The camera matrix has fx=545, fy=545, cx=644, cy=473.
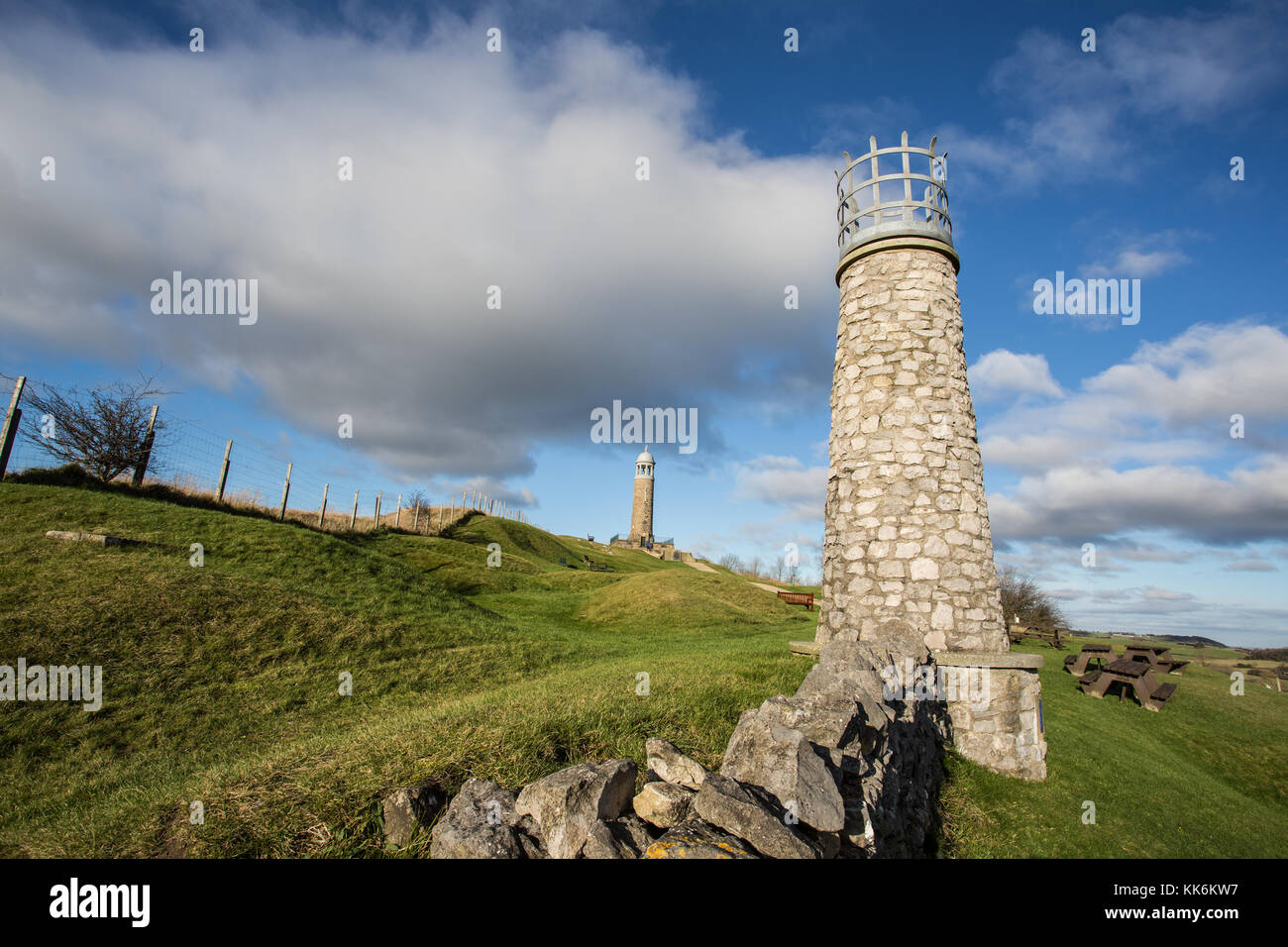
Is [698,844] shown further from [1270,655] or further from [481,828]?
[1270,655]

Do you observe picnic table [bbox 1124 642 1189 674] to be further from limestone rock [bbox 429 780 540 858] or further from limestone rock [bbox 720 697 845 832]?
limestone rock [bbox 429 780 540 858]

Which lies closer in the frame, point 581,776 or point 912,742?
point 581,776

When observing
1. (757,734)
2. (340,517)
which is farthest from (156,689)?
(340,517)

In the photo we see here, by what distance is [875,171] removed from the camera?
9.47m

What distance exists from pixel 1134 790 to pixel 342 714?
43.1ft

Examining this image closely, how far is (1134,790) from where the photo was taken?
28.8 ft

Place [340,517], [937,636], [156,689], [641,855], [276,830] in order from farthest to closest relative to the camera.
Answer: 1. [340,517]
2. [156,689]
3. [937,636]
4. [276,830]
5. [641,855]

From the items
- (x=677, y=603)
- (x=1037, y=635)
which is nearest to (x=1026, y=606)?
(x=1037, y=635)

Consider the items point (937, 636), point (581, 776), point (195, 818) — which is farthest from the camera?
point (937, 636)

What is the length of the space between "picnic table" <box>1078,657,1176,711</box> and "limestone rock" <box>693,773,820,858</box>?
21.8 meters

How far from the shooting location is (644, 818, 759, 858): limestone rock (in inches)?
94.2
